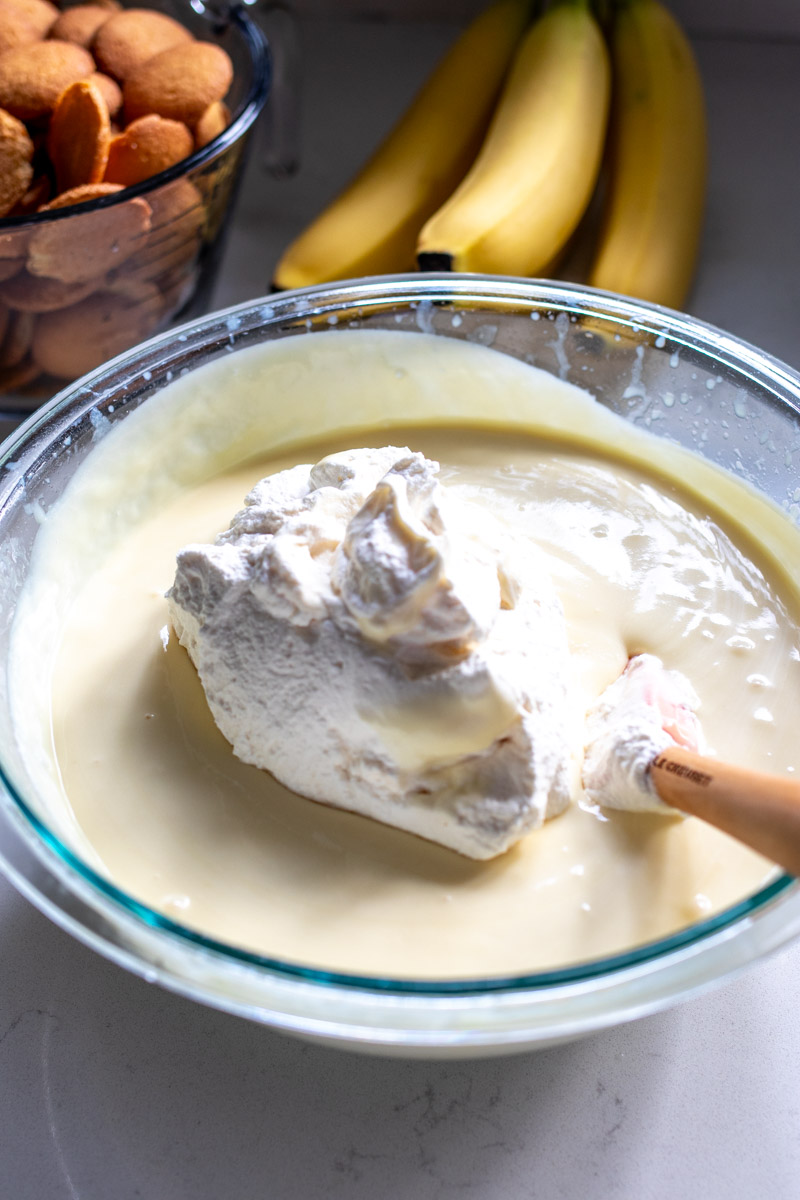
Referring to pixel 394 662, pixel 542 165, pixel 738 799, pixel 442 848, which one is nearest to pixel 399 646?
pixel 394 662

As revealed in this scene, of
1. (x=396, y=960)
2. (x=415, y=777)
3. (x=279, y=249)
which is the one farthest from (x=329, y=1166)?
(x=279, y=249)

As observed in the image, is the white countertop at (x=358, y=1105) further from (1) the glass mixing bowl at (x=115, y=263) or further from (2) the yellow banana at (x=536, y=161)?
(2) the yellow banana at (x=536, y=161)

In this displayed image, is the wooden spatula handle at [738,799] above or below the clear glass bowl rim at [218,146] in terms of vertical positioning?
below

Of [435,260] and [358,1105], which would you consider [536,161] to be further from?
[358,1105]

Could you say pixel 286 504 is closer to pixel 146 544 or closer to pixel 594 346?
pixel 146 544

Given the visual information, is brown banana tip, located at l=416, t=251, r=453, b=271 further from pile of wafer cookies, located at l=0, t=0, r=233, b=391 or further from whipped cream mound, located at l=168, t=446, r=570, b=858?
whipped cream mound, located at l=168, t=446, r=570, b=858

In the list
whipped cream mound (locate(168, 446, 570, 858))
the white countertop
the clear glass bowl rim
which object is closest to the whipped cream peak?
whipped cream mound (locate(168, 446, 570, 858))

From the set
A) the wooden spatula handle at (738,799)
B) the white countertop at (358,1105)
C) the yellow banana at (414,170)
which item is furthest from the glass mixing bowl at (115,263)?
the wooden spatula handle at (738,799)

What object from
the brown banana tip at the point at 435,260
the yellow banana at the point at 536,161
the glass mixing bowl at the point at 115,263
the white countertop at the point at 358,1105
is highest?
the yellow banana at the point at 536,161
